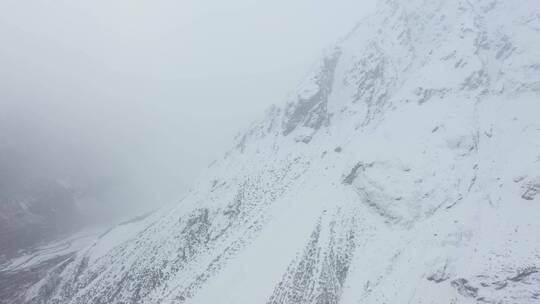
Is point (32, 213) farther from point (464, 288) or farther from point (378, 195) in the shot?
point (464, 288)

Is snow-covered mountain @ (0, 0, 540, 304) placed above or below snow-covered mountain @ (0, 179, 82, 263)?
below

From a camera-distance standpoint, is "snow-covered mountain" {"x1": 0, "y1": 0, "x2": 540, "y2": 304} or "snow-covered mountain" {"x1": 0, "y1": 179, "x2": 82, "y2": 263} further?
"snow-covered mountain" {"x1": 0, "y1": 179, "x2": 82, "y2": 263}

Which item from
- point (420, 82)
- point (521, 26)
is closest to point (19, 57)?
point (420, 82)

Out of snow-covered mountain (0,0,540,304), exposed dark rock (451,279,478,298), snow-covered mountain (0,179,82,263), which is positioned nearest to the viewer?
exposed dark rock (451,279,478,298)

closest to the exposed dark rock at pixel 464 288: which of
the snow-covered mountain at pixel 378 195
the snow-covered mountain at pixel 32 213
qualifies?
the snow-covered mountain at pixel 378 195

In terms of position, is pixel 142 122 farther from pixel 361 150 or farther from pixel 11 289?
pixel 361 150

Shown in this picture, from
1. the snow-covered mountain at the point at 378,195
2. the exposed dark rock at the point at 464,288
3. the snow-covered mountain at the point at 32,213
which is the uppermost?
the snow-covered mountain at the point at 32,213

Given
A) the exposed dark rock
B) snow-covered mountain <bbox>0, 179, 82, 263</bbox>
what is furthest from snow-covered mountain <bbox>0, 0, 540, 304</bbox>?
snow-covered mountain <bbox>0, 179, 82, 263</bbox>

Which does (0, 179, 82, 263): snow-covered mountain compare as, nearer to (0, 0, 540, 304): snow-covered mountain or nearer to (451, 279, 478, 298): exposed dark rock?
(0, 0, 540, 304): snow-covered mountain

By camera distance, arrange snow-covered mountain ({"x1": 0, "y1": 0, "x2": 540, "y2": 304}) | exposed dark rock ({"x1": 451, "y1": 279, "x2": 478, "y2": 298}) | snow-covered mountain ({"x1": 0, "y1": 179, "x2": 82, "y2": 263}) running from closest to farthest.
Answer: exposed dark rock ({"x1": 451, "y1": 279, "x2": 478, "y2": 298}) → snow-covered mountain ({"x1": 0, "y1": 0, "x2": 540, "y2": 304}) → snow-covered mountain ({"x1": 0, "y1": 179, "x2": 82, "y2": 263})

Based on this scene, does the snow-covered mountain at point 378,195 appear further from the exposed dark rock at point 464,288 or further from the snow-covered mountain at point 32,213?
the snow-covered mountain at point 32,213
